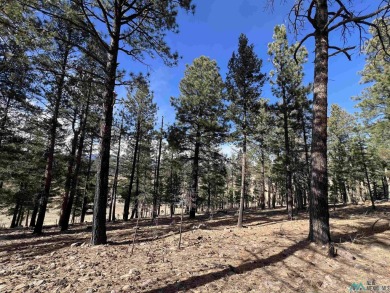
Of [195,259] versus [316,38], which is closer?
[195,259]

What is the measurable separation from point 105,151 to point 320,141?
6.54m

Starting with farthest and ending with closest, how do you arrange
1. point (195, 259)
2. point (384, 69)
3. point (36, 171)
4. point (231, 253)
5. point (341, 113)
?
point (341, 113), point (36, 171), point (384, 69), point (231, 253), point (195, 259)

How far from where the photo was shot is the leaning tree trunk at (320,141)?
5.83 meters

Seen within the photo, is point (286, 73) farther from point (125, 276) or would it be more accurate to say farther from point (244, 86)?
point (125, 276)

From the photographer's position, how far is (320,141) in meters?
6.07

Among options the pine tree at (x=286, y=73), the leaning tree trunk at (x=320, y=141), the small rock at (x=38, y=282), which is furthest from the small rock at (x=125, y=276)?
the pine tree at (x=286, y=73)

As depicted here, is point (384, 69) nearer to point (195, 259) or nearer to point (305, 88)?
point (305, 88)

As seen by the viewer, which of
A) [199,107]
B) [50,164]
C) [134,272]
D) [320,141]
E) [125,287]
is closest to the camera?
[125,287]

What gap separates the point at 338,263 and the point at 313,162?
97.1 inches

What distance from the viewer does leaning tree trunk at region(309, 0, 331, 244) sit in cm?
583

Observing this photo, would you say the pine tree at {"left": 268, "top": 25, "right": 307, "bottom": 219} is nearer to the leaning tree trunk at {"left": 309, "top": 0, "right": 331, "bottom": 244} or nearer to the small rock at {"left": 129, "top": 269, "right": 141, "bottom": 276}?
the leaning tree trunk at {"left": 309, "top": 0, "right": 331, "bottom": 244}

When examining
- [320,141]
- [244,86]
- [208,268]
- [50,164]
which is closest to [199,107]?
[244,86]

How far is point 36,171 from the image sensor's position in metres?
18.0

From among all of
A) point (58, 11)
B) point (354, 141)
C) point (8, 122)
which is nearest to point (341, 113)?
point (354, 141)
